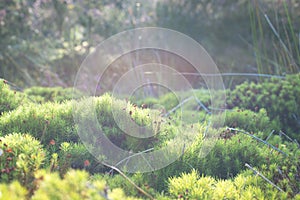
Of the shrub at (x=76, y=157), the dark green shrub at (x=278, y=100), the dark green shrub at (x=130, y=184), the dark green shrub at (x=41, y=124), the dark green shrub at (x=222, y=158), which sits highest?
the dark green shrub at (x=41, y=124)

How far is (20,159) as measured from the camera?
1719 millimetres

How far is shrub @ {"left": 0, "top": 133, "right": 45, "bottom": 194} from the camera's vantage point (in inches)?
67.3

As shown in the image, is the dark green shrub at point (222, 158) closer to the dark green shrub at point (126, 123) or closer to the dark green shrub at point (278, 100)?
the dark green shrub at point (126, 123)

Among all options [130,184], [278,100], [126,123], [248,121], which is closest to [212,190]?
[130,184]

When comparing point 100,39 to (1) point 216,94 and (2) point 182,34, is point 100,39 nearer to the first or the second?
(2) point 182,34

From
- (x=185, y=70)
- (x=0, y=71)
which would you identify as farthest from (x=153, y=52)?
(x=0, y=71)

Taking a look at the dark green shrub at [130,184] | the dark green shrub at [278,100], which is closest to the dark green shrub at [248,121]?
the dark green shrub at [278,100]

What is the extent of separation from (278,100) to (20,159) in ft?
9.09

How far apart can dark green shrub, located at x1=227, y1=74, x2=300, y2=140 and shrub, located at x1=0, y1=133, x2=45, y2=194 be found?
2330mm

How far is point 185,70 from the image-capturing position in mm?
5840

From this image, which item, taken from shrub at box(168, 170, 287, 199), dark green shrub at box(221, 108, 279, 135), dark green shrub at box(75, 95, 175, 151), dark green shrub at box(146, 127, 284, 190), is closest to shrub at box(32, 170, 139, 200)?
shrub at box(168, 170, 287, 199)

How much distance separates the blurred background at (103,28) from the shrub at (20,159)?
3.62 meters

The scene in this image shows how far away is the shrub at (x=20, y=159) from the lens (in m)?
1.71

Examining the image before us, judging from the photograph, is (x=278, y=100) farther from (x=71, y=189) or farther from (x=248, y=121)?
(x=71, y=189)
